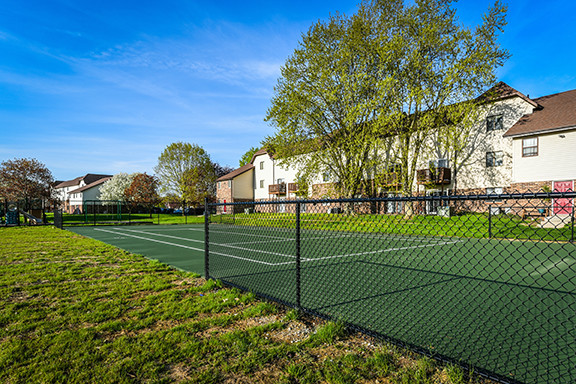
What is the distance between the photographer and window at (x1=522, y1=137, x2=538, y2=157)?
70.5 ft

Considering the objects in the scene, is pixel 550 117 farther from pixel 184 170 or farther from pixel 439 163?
pixel 184 170

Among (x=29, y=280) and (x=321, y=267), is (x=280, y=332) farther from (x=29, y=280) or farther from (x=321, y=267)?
(x=29, y=280)

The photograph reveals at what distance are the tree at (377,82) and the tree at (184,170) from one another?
2203 cm

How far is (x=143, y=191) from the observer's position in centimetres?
4431

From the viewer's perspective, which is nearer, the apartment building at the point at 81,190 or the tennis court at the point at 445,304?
the tennis court at the point at 445,304

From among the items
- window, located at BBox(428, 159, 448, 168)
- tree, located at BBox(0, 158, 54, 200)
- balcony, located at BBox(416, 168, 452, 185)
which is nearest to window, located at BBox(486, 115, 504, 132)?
window, located at BBox(428, 159, 448, 168)

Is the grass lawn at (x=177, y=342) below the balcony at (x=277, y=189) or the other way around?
below

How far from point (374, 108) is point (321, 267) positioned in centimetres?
1860

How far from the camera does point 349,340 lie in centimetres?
319

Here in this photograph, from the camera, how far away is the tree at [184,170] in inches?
1725

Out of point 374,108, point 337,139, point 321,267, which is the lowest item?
point 321,267

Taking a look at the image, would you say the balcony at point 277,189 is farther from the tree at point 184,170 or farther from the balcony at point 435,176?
the balcony at point 435,176

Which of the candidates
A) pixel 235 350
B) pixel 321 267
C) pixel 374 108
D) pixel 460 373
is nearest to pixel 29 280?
pixel 235 350

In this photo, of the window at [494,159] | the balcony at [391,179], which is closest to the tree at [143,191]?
the balcony at [391,179]
